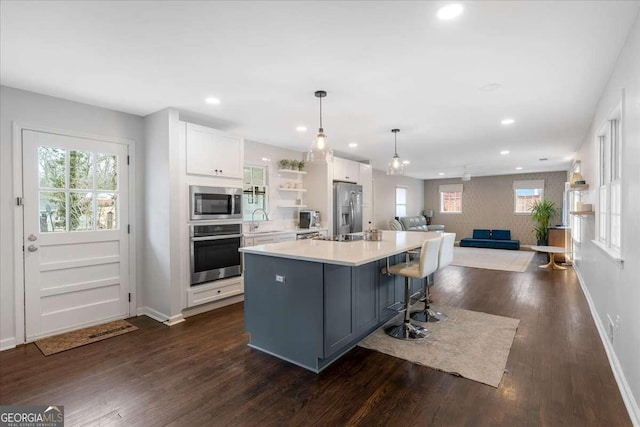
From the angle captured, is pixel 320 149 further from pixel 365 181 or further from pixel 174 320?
pixel 365 181

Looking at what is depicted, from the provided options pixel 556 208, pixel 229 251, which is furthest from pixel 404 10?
pixel 556 208

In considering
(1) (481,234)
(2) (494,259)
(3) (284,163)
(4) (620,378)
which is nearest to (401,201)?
(1) (481,234)

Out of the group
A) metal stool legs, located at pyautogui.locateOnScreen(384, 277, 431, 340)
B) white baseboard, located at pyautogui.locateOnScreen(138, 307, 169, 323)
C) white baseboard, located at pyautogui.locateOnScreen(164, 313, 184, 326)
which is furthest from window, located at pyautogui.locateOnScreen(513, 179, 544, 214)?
white baseboard, located at pyautogui.locateOnScreen(138, 307, 169, 323)

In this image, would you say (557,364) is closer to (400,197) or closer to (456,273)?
(456,273)

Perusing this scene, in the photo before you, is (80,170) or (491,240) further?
(491,240)

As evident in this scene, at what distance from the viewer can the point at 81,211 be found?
11.5 feet

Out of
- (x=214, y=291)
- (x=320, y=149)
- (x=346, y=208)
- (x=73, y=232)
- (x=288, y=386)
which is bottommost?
(x=288, y=386)

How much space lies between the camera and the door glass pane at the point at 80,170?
3.43 m

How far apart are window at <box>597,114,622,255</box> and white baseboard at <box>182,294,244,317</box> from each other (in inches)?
164

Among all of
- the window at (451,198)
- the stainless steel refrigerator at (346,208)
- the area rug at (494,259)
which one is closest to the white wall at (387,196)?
the window at (451,198)

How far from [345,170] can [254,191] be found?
6.70 feet

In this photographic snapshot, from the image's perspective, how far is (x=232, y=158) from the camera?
439 centimetres

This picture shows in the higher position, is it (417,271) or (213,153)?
(213,153)

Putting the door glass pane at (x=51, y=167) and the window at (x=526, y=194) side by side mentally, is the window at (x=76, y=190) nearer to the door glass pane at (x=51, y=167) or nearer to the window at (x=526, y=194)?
the door glass pane at (x=51, y=167)
